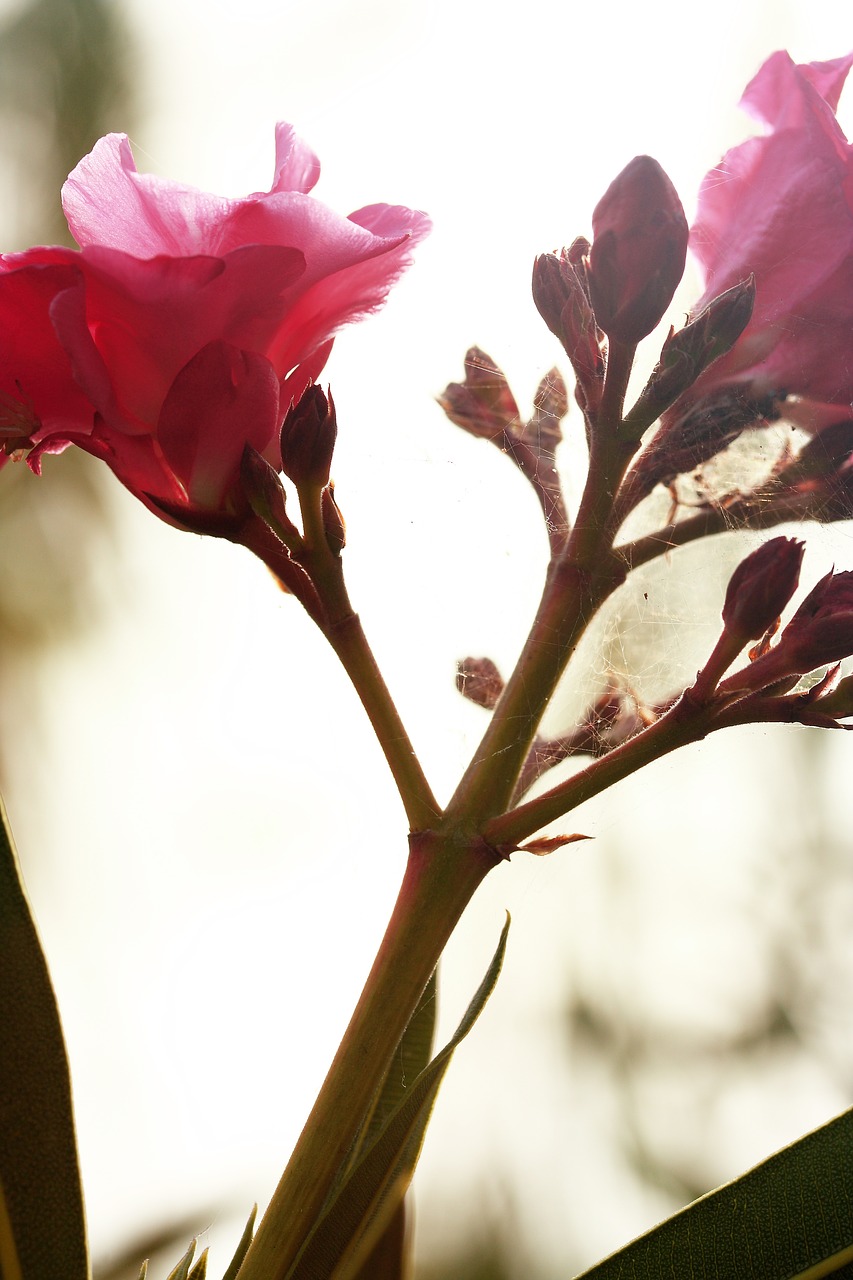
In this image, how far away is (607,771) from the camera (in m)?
0.39

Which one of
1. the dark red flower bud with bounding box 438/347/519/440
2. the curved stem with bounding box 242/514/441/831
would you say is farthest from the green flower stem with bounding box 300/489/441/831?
the dark red flower bud with bounding box 438/347/519/440

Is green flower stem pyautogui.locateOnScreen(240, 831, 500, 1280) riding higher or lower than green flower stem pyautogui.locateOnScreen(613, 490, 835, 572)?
lower

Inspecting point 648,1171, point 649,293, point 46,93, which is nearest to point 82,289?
point 649,293

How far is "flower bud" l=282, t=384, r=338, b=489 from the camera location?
0.42 meters

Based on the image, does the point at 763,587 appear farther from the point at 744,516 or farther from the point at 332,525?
the point at 332,525

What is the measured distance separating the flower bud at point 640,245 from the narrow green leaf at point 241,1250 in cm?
40

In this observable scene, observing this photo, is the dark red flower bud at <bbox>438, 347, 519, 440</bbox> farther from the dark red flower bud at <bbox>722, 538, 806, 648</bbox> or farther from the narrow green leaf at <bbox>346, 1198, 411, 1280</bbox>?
the narrow green leaf at <bbox>346, 1198, 411, 1280</bbox>

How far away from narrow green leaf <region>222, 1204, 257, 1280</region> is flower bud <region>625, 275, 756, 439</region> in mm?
362

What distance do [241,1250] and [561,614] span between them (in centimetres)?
29

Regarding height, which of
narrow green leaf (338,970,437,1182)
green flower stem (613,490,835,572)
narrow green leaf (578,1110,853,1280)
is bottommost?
narrow green leaf (578,1110,853,1280)

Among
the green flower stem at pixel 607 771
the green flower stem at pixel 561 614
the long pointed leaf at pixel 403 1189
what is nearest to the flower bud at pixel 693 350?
the green flower stem at pixel 561 614

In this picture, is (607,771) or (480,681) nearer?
(607,771)

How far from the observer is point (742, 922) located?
1.44 metres

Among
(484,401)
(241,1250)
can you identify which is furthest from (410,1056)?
(484,401)
